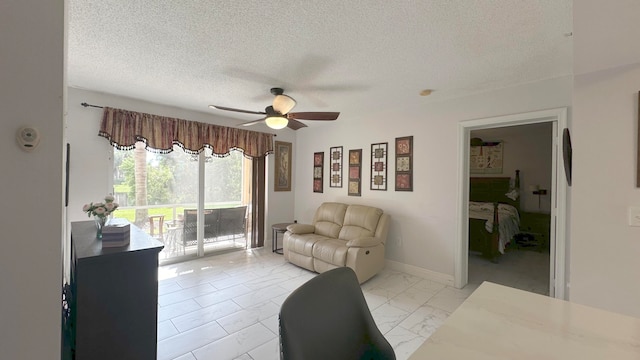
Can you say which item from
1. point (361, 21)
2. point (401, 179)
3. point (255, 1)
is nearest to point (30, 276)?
point (255, 1)

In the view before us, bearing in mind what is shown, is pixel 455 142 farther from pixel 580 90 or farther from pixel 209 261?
pixel 209 261

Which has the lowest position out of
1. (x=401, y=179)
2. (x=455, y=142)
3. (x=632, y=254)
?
(x=632, y=254)

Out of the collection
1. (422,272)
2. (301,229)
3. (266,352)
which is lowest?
(266,352)

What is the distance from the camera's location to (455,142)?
10.7 feet

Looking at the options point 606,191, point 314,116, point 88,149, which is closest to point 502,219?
point 606,191

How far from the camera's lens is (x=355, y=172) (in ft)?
14.4

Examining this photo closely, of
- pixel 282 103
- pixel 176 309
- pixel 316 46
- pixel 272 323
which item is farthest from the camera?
pixel 282 103

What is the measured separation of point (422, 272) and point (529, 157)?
426 cm

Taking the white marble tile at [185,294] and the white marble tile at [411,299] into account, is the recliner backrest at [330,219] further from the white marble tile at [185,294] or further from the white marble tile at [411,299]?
the white marble tile at [185,294]

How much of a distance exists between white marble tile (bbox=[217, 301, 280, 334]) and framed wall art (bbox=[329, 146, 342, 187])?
2438 millimetres

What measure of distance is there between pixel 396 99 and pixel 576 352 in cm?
309

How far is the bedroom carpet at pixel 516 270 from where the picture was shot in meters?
3.30

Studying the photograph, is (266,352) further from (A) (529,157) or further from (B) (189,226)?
(A) (529,157)

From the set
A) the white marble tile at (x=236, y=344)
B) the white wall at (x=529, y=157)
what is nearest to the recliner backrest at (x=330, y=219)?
the white marble tile at (x=236, y=344)
